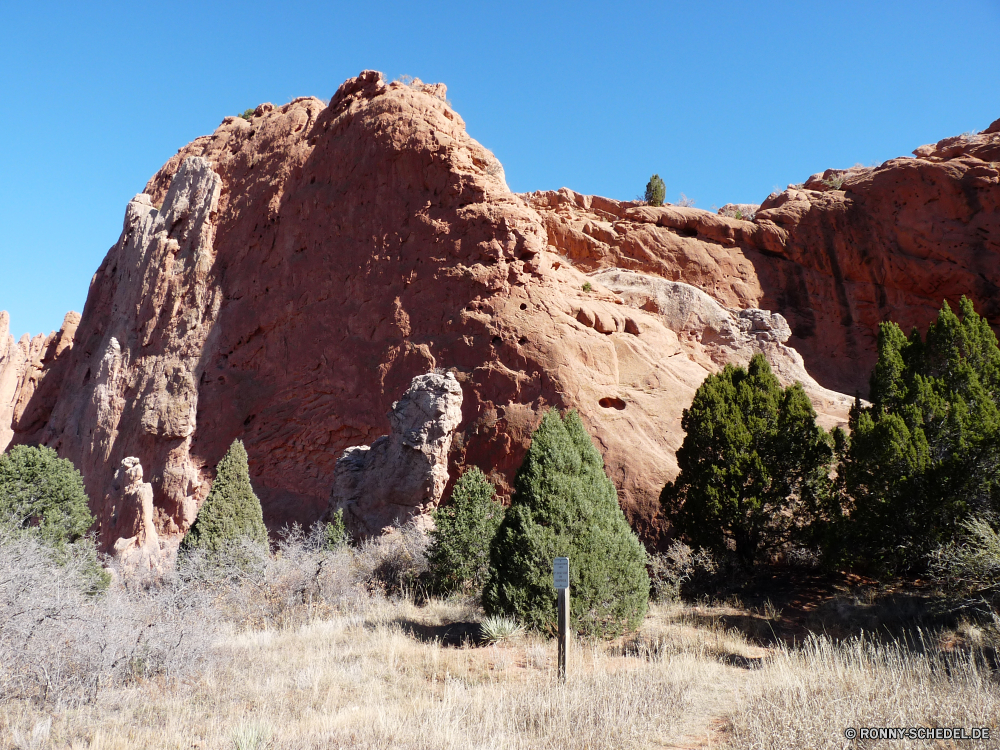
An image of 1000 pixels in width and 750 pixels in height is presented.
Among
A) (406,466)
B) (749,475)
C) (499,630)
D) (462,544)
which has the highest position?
(406,466)

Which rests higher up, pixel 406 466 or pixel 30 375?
pixel 30 375

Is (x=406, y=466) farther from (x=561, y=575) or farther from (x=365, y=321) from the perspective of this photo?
(x=561, y=575)

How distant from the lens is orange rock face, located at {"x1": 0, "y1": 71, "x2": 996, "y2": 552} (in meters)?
18.3

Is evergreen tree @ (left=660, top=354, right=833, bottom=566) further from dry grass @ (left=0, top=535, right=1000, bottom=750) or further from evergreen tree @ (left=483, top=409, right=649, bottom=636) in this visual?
evergreen tree @ (left=483, top=409, right=649, bottom=636)

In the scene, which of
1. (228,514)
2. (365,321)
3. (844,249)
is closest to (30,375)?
(365,321)

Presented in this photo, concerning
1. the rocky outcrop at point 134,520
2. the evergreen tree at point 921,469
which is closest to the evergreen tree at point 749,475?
the evergreen tree at point 921,469

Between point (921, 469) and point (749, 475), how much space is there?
3235 millimetres

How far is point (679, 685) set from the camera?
8.23 metres

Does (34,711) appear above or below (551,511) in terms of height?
below

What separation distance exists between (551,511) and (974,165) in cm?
3171

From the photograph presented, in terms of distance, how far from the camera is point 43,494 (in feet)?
61.2

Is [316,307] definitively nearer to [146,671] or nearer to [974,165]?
[146,671]

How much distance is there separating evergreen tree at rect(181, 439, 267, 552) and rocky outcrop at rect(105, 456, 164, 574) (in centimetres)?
313

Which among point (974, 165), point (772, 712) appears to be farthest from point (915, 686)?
point (974, 165)
